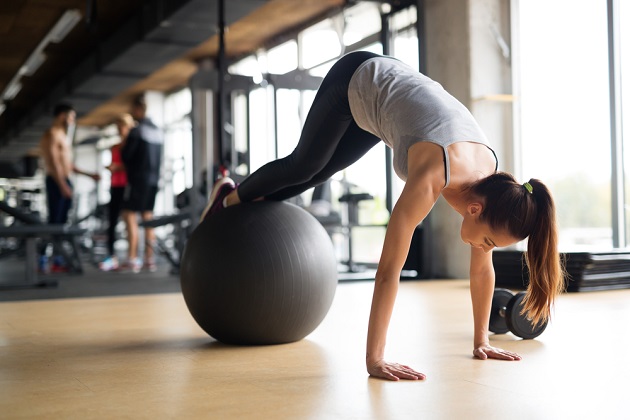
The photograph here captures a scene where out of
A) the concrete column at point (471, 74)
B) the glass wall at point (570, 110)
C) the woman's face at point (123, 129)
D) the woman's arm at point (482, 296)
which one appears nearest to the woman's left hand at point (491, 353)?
the woman's arm at point (482, 296)

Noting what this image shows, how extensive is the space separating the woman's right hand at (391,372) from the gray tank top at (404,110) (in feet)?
1.85

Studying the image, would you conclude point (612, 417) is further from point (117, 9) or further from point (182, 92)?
point (182, 92)

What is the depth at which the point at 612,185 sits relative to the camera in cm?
514

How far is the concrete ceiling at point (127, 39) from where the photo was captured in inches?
286

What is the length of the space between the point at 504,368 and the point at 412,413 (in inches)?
26.6

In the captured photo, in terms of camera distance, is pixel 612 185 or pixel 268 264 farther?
pixel 612 185

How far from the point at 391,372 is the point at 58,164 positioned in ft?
17.2

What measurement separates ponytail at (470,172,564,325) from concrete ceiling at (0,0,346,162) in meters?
3.64

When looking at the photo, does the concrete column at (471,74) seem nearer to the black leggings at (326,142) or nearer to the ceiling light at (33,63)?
the black leggings at (326,142)

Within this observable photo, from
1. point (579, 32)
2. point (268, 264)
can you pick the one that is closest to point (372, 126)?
point (268, 264)

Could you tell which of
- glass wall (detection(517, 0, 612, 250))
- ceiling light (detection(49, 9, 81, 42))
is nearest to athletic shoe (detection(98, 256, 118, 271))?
ceiling light (detection(49, 9, 81, 42))

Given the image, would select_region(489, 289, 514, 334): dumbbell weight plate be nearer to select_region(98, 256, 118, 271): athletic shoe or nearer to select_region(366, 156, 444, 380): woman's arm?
select_region(366, 156, 444, 380): woman's arm

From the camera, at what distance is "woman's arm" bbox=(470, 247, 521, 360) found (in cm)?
245

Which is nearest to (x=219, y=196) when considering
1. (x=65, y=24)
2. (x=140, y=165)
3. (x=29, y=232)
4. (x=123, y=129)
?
(x=29, y=232)
